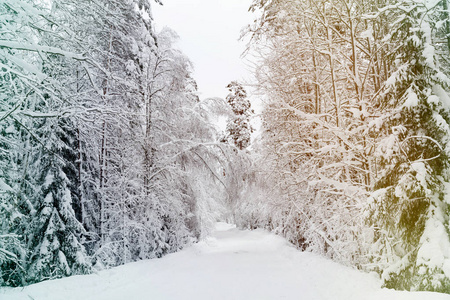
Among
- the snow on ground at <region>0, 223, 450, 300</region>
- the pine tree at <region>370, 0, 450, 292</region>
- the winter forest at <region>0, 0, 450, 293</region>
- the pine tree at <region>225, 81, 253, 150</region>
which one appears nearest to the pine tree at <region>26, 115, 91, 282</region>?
the winter forest at <region>0, 0, 450, 293</region>

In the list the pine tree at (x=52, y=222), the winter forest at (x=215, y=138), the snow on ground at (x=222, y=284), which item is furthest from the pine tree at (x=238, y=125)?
the pine tree at (x=52, y=222)

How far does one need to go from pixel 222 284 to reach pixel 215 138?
1033 cm

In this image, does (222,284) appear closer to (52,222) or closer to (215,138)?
(52,222)

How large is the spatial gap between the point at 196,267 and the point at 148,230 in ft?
9.99

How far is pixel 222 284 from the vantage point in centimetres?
786

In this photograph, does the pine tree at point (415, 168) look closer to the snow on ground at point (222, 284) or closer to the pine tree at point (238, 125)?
the snow on ground at point (222, 284)

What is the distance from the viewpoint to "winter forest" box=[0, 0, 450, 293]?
215 inches

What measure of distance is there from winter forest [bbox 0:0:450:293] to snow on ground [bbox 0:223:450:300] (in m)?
0.71

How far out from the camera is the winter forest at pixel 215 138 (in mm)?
5473

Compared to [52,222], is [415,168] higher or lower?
higher

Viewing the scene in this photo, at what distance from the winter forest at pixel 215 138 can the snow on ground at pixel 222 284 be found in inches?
27.8

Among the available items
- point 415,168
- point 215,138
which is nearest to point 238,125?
point 215,138

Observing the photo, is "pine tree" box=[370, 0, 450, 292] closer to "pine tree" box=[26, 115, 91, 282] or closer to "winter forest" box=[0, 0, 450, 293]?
"winter forest" box=[0, 0, 450, 293]

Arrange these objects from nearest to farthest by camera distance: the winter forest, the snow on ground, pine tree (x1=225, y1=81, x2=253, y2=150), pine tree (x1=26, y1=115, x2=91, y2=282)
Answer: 1. the winter forest
2. the snow on ground
3. pine tree (x1=26, y1=115, x2=91, y2=282)
4. pine tree (x1=225, y1=81, x2=253, y2=150)
